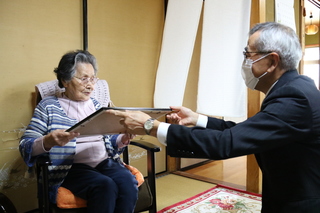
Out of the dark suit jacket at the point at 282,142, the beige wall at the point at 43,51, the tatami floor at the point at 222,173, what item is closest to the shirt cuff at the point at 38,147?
the beige wall at the point at 43,51

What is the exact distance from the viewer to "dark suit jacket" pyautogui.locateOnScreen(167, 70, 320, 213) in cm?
101

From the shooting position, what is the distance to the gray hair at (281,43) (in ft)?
3.85

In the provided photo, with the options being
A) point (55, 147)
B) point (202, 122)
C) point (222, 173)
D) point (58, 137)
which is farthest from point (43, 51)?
point (222, 173)

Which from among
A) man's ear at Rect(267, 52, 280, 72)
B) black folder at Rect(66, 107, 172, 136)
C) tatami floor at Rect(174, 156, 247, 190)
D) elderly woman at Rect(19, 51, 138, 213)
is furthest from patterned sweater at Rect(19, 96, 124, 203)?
tatami floor at Rect(174, 156, 247, 190)

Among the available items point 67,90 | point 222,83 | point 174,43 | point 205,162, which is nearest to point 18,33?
point 67,90

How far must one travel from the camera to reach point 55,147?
1610 millimetres

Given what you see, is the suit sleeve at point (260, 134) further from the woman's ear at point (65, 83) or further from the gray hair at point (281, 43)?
the woman's ear at point (65, 83)

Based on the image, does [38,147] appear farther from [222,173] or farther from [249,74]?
[222,173]

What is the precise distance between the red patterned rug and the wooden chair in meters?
0.56

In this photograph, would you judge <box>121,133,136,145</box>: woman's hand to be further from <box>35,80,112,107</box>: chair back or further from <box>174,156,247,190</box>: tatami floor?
<box>174,156,247,190</box>: tatami floor

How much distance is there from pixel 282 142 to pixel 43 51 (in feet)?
5.84

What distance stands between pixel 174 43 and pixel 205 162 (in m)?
1.64

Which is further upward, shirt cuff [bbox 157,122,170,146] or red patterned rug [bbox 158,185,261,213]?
shirt cuff [bbox 157,122,170,146]

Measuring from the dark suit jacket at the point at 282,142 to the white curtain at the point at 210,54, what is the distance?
1.19 metres
